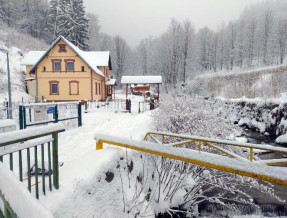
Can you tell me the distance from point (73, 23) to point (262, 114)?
43.6 metres

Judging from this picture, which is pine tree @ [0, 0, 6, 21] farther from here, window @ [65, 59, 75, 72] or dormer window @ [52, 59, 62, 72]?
window @ [65, 59, 75, 72]

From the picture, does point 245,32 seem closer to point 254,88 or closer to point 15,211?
point 254,88

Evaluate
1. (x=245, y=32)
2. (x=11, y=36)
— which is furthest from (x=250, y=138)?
(x=245, y=32)

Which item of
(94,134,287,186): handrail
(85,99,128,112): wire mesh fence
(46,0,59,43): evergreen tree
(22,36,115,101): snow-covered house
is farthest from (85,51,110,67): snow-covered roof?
(94,134,287,186): handrail

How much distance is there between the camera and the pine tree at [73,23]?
45.5 meters

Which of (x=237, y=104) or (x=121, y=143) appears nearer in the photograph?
(x=121, y=143)

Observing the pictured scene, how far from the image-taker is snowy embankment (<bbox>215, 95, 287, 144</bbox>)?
13078 millimetres

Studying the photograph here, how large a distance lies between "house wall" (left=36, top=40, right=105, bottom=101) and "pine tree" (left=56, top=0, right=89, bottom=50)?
21.9m

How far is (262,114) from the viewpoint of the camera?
1492 centimetres

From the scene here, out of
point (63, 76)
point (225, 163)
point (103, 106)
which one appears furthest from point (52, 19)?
point (225, 163)

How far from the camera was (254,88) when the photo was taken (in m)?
19.1

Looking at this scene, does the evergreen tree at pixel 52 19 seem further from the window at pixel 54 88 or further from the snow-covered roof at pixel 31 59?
the window at pixel 54 88

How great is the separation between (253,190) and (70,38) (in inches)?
1842

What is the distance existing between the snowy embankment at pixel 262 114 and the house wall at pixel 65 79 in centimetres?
1597
